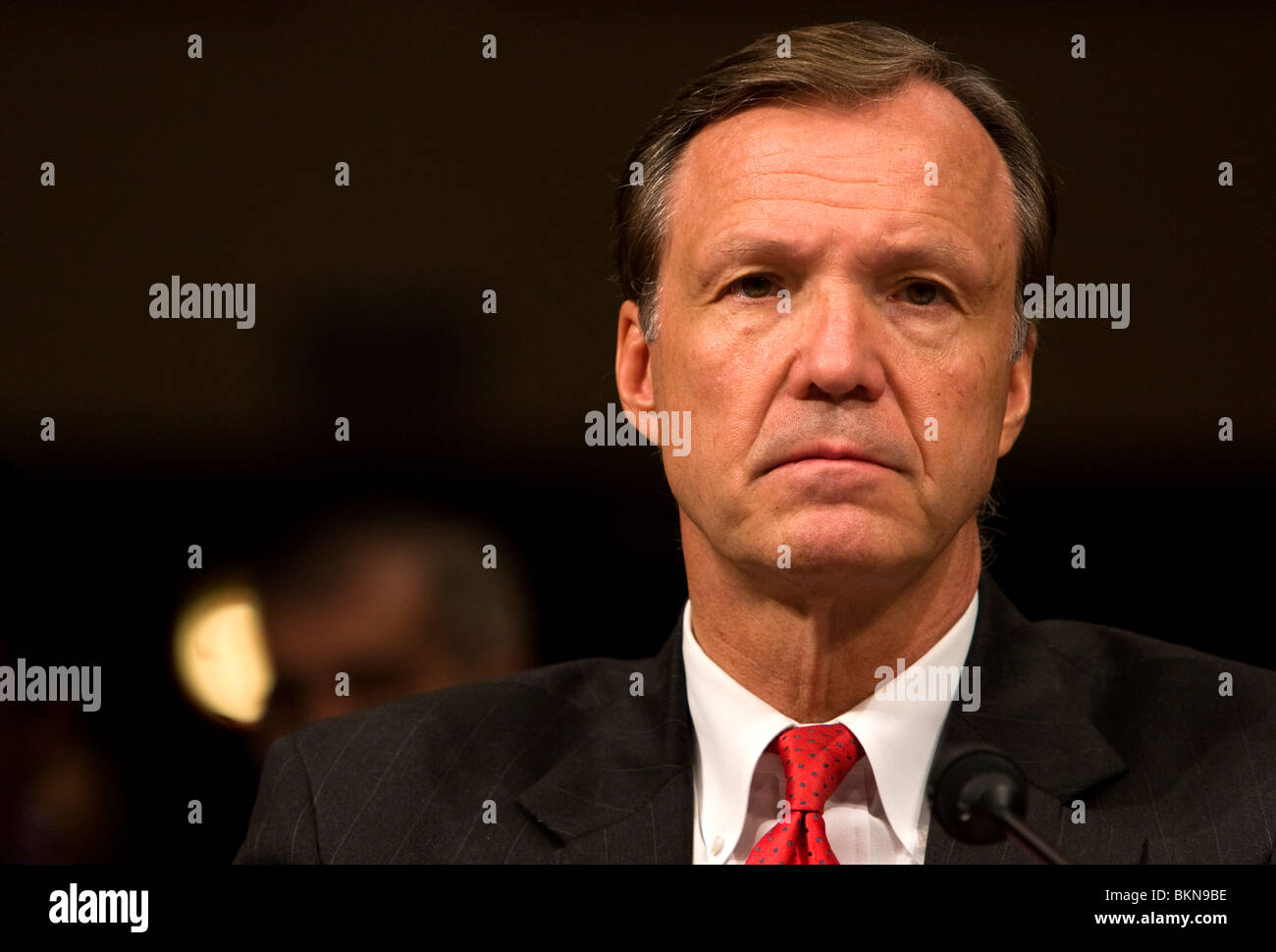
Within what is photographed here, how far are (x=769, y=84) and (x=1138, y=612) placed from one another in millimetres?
1233

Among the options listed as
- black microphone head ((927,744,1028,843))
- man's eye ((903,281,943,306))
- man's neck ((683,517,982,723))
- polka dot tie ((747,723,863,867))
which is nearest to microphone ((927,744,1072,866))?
black microphone head ((927,744,1028,843))

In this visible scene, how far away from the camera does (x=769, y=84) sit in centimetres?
284

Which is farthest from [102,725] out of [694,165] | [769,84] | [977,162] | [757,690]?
[977,162]

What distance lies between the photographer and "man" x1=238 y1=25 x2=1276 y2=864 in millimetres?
2662

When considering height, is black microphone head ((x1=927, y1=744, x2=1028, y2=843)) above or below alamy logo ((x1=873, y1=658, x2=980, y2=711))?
below

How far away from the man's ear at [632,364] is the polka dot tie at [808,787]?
721 millimetres

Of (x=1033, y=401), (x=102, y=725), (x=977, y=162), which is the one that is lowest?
(x=102, y=725)

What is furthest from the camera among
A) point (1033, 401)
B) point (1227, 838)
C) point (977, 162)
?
point (1033, 401)

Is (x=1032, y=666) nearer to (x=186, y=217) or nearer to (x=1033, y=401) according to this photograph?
(x=1033, y=401)

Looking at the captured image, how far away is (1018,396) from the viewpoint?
9.75 ft

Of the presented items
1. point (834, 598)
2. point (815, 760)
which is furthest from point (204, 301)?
point (815, 760)
